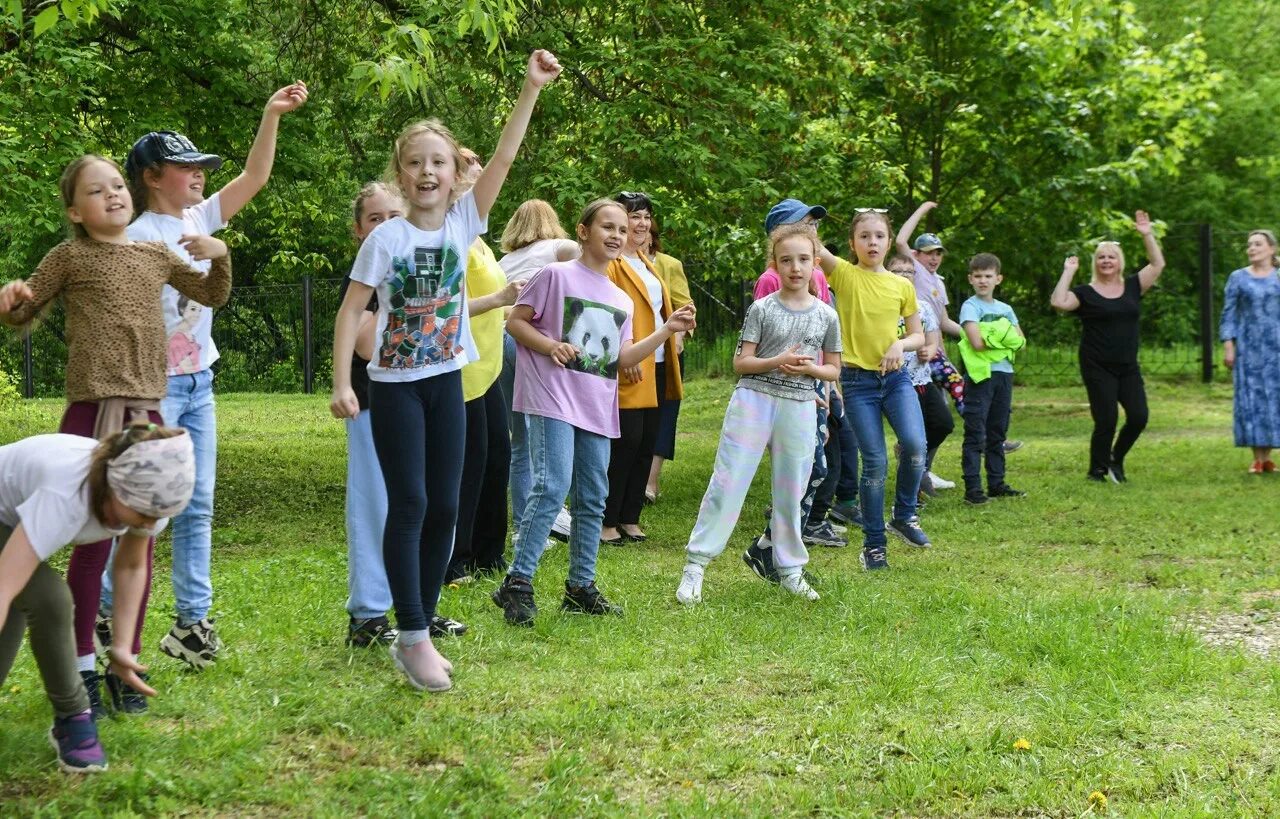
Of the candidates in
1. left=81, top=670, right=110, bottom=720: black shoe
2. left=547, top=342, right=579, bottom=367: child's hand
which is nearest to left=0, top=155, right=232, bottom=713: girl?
left=81, top=670, right=110, bottom=720: black shoe

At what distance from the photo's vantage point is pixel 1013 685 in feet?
16.8

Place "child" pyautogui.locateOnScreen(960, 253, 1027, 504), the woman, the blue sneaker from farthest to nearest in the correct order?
"child" pyautogui.locateOnScreen(960, 253, 1027, 504) → the woman → the blue sneaker

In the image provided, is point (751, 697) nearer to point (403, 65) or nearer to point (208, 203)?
point (208, 203)

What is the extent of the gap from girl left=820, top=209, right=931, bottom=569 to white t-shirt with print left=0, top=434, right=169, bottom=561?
4.49 meters

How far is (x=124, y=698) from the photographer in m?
4.50

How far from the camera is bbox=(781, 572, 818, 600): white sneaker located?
6.63m

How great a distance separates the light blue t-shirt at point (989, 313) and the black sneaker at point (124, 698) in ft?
24.9

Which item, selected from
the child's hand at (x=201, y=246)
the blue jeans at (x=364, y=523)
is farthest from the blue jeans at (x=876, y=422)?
the child's hand at (x=201, y=246)

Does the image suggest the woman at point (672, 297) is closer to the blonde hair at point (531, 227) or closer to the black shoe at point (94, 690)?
the blonde hair at point (531, 227)

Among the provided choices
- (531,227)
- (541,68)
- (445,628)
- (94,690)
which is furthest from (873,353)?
(94,690)

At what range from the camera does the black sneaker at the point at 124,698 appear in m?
4.48

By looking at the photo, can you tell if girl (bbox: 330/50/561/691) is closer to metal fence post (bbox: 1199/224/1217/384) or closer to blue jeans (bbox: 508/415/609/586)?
blue jeans (bbox: 508/415/609/586)

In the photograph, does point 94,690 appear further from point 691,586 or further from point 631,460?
point 631,460

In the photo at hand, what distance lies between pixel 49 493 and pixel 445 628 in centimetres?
221
